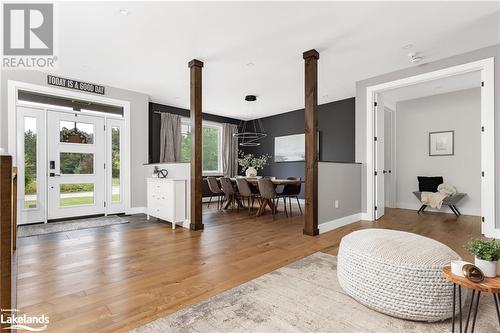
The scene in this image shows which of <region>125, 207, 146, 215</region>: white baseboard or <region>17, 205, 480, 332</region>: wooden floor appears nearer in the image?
<region>17, 205, 480, 332</region>: wooden floor

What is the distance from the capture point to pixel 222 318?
1.62m

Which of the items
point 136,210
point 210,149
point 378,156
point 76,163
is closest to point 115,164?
point 76,163

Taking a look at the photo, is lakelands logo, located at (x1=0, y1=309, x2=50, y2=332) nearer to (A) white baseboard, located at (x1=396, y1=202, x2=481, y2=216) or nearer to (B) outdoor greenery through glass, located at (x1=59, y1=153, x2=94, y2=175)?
(B) outdoor greenery through glass, located at (x1=59, y1=153, x2=94, y2=175)

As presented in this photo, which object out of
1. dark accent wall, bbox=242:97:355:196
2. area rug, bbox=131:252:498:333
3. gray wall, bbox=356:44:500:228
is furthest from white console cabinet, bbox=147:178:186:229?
dark accent wall, bbox=242:97:355:196

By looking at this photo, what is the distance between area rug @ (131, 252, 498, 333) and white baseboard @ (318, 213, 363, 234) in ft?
5.78

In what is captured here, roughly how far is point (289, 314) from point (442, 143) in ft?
19.0

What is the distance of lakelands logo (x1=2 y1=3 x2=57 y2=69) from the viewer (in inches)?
108

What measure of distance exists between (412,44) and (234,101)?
3.99m

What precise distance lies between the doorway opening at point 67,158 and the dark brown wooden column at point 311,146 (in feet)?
13.0

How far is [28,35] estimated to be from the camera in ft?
10.3

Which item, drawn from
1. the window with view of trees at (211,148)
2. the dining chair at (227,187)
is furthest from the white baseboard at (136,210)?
the window with view of trees at (211,148)

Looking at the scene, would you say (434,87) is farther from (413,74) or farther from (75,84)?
(75,84)

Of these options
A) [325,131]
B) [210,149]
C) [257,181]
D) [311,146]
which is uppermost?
[325,131]

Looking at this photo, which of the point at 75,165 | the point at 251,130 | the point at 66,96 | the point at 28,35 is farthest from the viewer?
the point at 251,130
